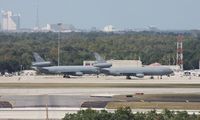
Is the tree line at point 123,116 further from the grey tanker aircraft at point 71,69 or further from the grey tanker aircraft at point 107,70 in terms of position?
the grey tanker aircraft at point 71,69

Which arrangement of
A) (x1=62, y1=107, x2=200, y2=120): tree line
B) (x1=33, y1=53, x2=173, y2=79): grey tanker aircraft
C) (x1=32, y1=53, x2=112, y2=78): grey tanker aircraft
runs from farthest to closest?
(x1=32, y1=53, x2=112, y2=78): grey tanker aircraft < (x1=33, y1=53, x2=173, y2=79): grey tanker aircraft < (x1=62, y1=107, x2=200, y2=120): tree line

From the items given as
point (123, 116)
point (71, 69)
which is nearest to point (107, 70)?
point (71, 69)

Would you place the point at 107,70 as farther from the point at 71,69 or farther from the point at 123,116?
the point at 123,116

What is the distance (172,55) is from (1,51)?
137ft

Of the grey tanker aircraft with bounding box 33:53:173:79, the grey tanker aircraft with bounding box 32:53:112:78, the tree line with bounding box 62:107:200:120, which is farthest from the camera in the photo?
the grey tanker aircraft with bounding box 32:53:112:78

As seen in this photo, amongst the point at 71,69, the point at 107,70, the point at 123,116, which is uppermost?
the point at 71,69

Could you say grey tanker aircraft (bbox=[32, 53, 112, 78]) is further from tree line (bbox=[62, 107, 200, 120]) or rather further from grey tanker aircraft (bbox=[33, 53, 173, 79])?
tree line (bbox=[62, 107, 200, 120])

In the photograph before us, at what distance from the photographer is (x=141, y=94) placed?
8512cm

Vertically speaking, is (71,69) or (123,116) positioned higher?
(71,69)

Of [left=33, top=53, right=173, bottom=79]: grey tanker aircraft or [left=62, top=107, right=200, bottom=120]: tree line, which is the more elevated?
[left=33, top=53, right=173, bottom=79]: grey tanker aircraft

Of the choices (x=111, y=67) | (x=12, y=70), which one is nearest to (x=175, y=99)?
(x=111, y=67)

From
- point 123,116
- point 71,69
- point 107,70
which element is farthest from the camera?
point 71,69

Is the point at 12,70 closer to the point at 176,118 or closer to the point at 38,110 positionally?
the point at 38,110

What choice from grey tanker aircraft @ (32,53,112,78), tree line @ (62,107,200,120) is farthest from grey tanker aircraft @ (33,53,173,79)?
tree line @ (62,107,200,120)
